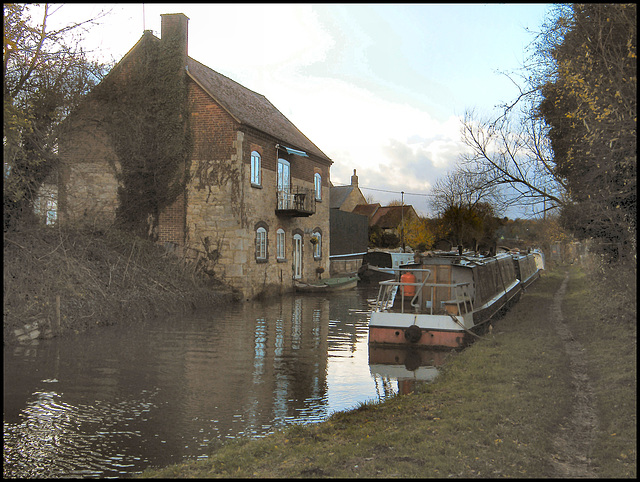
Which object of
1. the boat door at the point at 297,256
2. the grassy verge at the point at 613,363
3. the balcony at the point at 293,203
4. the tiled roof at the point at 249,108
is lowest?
the grassy verge at the point at 613,363

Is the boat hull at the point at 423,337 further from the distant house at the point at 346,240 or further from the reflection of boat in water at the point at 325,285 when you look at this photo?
the distant house at the point at 346,240

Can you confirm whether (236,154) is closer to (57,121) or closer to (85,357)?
(57,121)

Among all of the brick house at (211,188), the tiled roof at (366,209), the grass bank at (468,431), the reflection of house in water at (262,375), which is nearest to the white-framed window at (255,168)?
the brick house at (211,188)

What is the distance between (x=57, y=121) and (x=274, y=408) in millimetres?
13507

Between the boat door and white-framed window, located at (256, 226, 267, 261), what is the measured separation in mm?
3323

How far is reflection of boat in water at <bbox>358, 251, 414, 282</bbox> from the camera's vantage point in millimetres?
35719

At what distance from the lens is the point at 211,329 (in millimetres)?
15656

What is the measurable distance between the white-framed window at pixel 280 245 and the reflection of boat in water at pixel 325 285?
2.00 m

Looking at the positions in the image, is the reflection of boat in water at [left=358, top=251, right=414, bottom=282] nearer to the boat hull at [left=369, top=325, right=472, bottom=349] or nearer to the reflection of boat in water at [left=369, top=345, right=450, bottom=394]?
the boat hull at [left=369, top=325, right=472, bottom=349]

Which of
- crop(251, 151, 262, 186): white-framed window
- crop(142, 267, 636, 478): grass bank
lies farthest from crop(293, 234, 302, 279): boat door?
crop(142, 267, 636, 478): grass bank

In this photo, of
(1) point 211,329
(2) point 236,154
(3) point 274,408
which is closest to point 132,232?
(2) point 236,154

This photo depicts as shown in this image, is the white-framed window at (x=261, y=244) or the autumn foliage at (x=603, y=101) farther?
the white-framed window at (x=261, y=244)

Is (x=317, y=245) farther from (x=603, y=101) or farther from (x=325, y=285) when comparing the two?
(x=603, y=101)

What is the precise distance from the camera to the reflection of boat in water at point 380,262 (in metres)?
35.7
